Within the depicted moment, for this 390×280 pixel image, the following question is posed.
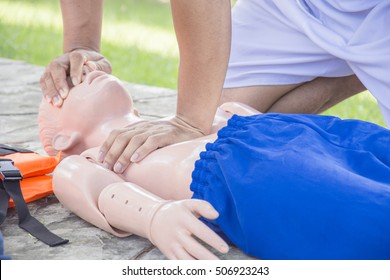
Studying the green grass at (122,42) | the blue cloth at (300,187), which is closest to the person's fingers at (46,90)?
the blue cloth at (300,187)

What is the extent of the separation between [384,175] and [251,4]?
54.2 inches

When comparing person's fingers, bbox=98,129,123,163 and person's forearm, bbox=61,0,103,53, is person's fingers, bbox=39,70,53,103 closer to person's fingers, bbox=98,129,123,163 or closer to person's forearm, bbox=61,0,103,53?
person's forearm, bbox=61,0,103,53

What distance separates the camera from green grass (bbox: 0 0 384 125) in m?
5.14

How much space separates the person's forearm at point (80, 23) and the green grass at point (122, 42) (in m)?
2.09

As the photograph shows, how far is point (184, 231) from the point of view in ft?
5.55

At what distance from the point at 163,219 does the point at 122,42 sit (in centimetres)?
502

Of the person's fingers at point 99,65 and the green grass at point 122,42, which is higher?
the person's fingers at point 99,65

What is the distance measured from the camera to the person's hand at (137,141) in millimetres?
2041

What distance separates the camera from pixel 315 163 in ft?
5.60

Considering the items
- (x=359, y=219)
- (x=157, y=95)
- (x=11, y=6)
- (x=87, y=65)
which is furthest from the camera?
(x=11, y=6)

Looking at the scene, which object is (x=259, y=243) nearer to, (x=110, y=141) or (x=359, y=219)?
(x=359, y=219)

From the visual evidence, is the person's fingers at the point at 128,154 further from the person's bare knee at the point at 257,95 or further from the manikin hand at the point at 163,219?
the person's bare knee at the point at 257,95

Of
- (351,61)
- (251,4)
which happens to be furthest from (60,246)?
(251,4)

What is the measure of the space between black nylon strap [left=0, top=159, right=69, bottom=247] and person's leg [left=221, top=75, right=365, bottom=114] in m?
1.06
